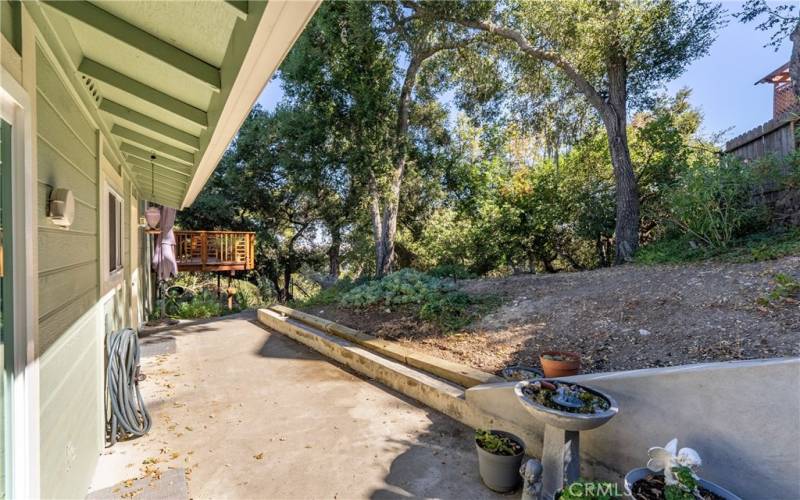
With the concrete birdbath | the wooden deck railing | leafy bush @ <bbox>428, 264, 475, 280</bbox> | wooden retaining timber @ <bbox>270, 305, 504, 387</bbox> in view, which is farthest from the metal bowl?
the wooden deck railing

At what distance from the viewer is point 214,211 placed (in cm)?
1275

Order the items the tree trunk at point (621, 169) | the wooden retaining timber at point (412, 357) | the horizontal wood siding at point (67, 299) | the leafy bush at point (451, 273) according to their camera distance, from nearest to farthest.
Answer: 1. the horizontal wood siding at point (67, 299)
2. the wooden retaining timber at point (412, 357)
3. the tree trunk at point (621, 169)
4. the leafy bush at point (451, 273)

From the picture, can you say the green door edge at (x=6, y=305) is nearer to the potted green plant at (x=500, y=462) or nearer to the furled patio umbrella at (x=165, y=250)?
the potted green plant at (x=500, y=462)

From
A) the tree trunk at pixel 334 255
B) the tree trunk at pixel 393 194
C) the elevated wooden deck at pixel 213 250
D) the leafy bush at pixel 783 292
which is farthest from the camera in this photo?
the tree trunk at pixel 334 255

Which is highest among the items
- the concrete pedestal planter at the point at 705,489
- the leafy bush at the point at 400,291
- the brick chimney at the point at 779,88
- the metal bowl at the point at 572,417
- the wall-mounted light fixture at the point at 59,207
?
the brick chimney at the point at 779,88

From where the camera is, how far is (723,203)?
504cm

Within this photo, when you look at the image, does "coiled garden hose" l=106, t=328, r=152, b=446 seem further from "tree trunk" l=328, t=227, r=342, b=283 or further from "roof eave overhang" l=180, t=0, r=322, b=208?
"tree trunk" l=328, t=227, r=342, b=283

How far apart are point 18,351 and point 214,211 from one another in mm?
12544

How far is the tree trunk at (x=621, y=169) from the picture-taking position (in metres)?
6.79

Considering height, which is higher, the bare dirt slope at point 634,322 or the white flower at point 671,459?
the bare dirt slope at point 634,322

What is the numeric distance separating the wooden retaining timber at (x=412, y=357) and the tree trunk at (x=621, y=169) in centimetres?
458

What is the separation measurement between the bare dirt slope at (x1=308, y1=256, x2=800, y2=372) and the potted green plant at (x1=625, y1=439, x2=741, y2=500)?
1293mm

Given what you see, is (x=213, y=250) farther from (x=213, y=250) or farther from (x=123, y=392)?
(x=123, y=392)

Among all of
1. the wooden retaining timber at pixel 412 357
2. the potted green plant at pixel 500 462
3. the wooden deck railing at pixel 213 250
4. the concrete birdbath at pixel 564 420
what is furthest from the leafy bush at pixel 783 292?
the wooden deck railing at pixel 213 250
